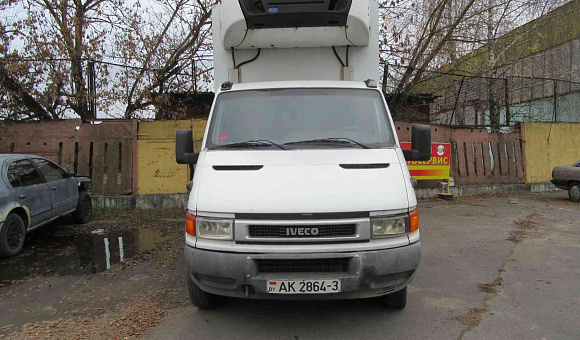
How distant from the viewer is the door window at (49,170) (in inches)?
269

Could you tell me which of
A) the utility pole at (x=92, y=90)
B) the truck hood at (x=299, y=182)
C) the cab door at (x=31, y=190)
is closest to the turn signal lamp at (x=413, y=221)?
the truck hood at (x=299, y=182)

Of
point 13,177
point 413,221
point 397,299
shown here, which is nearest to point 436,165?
point 397,299

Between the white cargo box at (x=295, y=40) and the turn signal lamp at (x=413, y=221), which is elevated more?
the white cargo box at (x=295, y=40)

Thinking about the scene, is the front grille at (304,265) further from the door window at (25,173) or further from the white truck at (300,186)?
the door window at (25,173)

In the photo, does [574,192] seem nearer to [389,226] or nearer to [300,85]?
[300,85]

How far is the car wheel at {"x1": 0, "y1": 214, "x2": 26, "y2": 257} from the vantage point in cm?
542

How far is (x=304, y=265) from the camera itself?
3.06 m

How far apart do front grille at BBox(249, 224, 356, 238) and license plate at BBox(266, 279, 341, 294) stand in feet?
1.18

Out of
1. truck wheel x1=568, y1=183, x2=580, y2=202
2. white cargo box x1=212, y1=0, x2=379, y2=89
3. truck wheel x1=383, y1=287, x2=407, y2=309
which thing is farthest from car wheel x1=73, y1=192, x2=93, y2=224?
truck wheel x1=568, y1=183, x2=580, y2=202

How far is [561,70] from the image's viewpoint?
1847 centimetres

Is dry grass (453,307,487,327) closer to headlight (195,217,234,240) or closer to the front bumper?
the front bumper

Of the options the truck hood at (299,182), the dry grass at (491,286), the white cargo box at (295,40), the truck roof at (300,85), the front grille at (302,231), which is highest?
the white cargo box at (295,40)

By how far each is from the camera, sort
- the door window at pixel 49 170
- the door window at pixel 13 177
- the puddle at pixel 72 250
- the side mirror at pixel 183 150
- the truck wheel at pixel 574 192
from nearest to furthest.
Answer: the side mirror at pixel 183 150 < the puddle at pixel 72 250 < the door window at pixel 13 177 < the door window at pixel 49 170 < the truck wheel at pixel 574 192

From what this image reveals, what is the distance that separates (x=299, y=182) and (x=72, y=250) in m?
4.89
